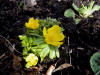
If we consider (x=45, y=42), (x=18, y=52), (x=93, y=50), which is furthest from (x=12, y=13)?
(x=93, y=50)

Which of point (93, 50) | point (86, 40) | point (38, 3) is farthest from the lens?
point (38, 3)

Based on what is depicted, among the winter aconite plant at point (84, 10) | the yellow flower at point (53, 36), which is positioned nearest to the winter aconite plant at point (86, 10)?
the winter aconite plant at point (84, 10)

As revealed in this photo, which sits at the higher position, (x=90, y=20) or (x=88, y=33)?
(x=90, y=20)

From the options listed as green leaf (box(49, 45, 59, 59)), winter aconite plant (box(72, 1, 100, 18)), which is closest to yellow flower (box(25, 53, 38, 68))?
green leaf (box(49, 45, 59, 59))

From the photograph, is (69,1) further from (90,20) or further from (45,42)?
(45,42)

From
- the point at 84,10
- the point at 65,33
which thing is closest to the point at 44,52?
the point at 65,33

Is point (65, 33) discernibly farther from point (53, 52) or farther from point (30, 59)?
point (30, 59)

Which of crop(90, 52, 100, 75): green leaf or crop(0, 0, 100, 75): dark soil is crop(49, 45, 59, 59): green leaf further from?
crop(90, 52, 100, 75): green leaf

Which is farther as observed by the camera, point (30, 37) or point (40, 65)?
point (40, 65)
